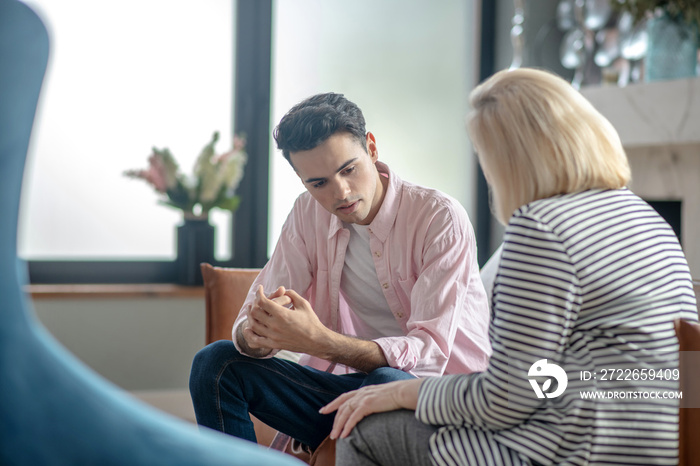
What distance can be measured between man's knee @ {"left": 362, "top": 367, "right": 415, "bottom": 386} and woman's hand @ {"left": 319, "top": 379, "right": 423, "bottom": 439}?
5.0 inches

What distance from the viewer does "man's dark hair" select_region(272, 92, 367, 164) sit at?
5.03 ft

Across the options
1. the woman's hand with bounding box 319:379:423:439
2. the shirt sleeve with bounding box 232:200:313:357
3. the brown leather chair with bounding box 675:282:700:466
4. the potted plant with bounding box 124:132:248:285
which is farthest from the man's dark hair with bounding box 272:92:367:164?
the potted plant with bounding box 124:132:248:285

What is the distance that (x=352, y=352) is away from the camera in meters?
1.36

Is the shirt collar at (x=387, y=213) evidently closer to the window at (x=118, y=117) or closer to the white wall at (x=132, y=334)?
the white wall at (x=132, y=334)

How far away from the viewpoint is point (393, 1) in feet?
11.8

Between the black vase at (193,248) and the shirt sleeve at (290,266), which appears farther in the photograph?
the black vase at (193,248)

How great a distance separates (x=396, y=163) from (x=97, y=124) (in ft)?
4.92

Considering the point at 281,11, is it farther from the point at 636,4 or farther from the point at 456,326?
the point at 456,326

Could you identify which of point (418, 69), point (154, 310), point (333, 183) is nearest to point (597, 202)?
point (333, 183)

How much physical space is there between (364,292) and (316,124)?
415 mm

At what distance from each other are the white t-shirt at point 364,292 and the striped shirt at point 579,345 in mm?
633

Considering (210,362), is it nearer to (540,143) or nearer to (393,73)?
(540,143)

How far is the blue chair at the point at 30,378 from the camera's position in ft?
1.58

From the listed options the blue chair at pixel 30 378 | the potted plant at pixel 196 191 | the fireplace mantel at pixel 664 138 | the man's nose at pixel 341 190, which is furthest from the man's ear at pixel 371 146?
the fireplace mantel at pixel 664 138
